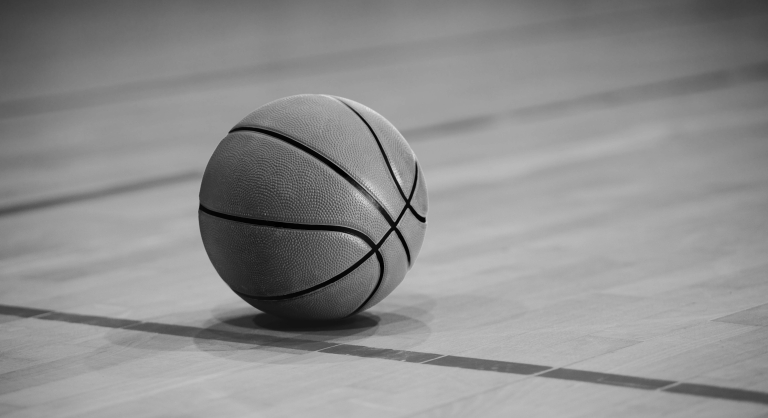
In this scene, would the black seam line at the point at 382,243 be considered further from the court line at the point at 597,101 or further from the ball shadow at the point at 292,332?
the court line at the point at 597,101

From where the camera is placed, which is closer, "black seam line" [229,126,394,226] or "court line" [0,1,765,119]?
"black seam line" [229,126,394,226]

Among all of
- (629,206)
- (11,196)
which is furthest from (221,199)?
(11,196)

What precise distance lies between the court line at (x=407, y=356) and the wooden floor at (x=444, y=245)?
0.01m

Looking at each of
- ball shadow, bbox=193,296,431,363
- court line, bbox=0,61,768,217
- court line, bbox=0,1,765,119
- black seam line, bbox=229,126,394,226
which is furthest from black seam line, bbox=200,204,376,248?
court line, bbox=0,1,765,119

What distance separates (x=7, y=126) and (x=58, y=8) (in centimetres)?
343

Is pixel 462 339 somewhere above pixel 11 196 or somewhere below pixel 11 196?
below

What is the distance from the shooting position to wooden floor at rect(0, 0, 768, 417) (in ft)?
11.7

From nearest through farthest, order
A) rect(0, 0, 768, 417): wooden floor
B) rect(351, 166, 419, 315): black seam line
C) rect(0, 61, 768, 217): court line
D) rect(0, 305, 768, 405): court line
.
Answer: rect(0, 305, 768, 405): court line → rect(0, 0, 768, 417): wooden floor → rect(351, 166, 419, 315): black seam line → rect(0, 61, 768, 217): court line

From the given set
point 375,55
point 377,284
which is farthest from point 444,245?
point 375,55

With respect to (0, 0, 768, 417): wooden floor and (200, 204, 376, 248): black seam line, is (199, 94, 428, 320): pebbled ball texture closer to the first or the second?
(200, 204, 376, 248): black seam line

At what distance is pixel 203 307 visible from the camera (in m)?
4.72

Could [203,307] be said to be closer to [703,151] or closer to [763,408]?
[763,408]

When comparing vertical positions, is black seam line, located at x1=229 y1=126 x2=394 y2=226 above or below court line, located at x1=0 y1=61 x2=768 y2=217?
below

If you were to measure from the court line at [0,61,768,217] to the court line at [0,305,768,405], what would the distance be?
329cm
